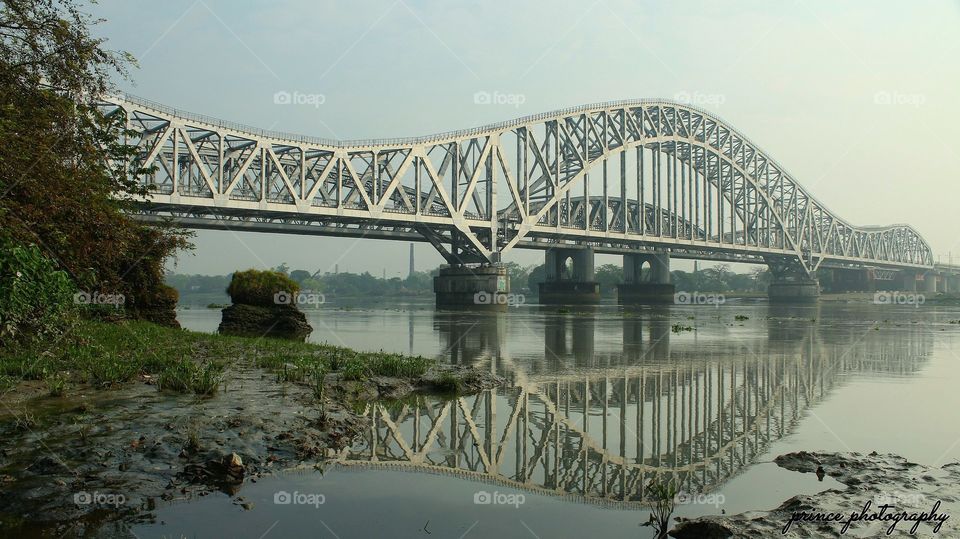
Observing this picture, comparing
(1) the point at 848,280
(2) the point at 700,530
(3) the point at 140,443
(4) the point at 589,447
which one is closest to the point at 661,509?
(2) the point at 700,530

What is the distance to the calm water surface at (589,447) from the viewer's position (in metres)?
7.10

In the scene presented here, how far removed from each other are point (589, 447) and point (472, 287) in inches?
2964

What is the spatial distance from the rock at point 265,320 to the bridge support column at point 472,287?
4678cm

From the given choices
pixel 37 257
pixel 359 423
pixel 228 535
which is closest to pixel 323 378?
pixel 359 423

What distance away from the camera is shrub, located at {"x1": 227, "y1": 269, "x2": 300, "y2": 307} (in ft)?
113

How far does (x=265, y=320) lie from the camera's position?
112 feet

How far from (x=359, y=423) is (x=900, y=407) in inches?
418

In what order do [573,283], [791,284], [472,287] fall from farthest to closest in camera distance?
[791,284], [573,283], [472,287]

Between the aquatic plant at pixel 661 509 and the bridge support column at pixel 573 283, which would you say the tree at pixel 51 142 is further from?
the bridge support column at pixel 573 283

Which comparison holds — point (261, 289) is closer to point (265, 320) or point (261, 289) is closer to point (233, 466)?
point (265, 320)

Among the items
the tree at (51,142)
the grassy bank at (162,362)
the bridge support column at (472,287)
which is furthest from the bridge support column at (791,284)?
the tree at (51,142)

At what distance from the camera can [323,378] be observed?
A: 14.2 m

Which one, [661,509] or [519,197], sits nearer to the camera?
[661,509]

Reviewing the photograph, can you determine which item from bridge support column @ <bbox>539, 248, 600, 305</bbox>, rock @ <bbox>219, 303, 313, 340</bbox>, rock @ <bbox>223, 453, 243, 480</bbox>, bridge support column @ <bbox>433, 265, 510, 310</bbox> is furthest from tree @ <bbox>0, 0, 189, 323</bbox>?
bridge support column @ <bbox>539, 248, 600, 305</bbox>
